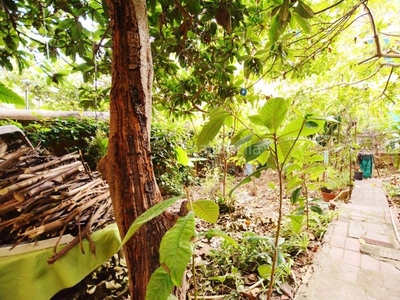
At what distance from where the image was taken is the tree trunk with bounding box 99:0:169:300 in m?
0.62

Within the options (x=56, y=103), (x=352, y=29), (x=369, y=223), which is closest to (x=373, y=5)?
(x=352, y=29)

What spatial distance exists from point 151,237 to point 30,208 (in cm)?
73

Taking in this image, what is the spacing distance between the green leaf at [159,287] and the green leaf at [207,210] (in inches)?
6.2

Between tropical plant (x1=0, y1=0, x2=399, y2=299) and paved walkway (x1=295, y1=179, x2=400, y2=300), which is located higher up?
tropical plant (x1=0, y1=0, x2=399, y2=299)

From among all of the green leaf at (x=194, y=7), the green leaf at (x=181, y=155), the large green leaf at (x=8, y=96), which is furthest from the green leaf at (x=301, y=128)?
the green leaf at (x=181, y=155)

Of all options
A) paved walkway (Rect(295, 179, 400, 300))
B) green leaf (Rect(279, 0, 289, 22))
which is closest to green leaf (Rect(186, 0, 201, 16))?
green leaf (Rect(279, 0, 289, 22))

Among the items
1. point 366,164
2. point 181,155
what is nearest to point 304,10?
Answer: point 181,155

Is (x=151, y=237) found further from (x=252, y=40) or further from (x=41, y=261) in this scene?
(x=252, y=40)

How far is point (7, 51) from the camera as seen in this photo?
1399 mm

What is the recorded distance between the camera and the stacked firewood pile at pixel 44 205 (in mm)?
876

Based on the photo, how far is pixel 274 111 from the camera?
609mm

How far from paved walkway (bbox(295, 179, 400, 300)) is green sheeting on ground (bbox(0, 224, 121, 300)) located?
1.30 metres

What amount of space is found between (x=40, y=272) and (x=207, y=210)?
2.70ft

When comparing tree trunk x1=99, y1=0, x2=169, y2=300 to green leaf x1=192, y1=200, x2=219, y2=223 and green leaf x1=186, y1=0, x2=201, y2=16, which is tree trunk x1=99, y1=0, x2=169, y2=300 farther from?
green leaf x1=186, y1=0, x2=201, y2=16
